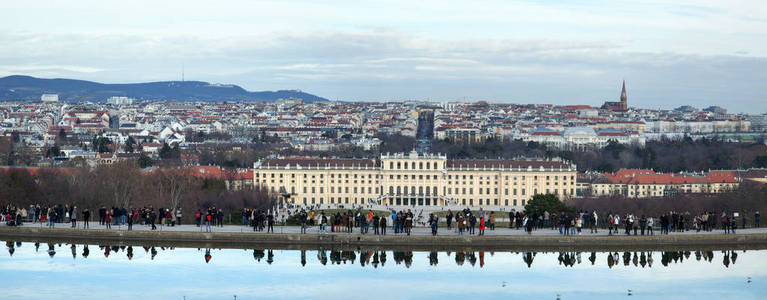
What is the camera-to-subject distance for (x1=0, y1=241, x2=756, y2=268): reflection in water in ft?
107

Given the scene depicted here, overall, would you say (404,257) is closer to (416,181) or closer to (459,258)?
(459,258)

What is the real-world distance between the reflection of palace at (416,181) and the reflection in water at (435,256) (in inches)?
1660

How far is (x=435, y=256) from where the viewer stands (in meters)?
33.8

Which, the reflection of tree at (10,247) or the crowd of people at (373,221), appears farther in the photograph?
the crowd of people at (373,221)

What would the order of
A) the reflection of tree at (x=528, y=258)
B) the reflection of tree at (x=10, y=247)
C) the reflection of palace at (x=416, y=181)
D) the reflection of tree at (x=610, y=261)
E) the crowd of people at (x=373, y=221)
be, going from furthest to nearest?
the reflection of palace at (x=416, y=181)
the crowd of people at (x=373, y=221)
the reflection of tree at (x=10, y=247)
the reflection of tree at (x=528, y=258)
the reflection of tree at (x=610, y=261)

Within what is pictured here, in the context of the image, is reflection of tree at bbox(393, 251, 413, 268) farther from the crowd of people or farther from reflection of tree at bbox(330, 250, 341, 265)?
the crowd of people

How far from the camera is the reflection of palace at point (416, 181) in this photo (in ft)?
255

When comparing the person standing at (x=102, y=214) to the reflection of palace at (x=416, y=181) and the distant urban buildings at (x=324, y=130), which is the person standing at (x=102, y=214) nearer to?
the reflection of palace at (x=416, y=181)

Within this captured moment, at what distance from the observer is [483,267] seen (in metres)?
32.2

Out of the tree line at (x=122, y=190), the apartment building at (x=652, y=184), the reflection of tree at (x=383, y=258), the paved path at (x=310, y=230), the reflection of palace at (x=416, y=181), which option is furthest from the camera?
the apartment building at (x=652, y=184)

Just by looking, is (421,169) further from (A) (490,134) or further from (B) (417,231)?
(A) (490,134)

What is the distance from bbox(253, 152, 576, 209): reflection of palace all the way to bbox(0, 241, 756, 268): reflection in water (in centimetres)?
4216

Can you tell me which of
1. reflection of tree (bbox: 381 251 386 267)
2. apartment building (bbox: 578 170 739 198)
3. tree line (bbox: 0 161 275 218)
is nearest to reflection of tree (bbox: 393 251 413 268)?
reflection of tree (bbox: 381 251 386 267)

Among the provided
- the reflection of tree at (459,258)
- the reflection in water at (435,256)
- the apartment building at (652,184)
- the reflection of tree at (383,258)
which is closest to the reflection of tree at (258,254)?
the reflection in water at (435,256)
